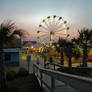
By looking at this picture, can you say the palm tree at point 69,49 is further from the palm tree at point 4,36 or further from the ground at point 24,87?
the palm tree at point 4,36

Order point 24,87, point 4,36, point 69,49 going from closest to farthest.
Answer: point 4,36 < point 24,87 < point 69,49

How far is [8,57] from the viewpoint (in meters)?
16.0

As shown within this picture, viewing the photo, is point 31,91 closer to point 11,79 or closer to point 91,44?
point 11,79

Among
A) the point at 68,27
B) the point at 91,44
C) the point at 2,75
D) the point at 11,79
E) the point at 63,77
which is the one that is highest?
the point at 68,27

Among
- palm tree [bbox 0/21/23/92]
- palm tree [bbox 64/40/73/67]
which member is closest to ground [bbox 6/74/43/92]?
palm tree [bbox 0/21/23/92]

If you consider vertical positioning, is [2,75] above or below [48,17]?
below

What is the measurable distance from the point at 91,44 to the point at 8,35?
7522 millimetres

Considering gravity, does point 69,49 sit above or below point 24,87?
above

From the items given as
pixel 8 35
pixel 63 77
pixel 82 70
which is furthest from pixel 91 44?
pixel 63 77

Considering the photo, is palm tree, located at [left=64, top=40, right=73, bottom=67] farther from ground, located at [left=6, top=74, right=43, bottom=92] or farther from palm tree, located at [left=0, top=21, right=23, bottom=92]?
palm tree, located at [left=0, top=21, right=23, bottom=92]

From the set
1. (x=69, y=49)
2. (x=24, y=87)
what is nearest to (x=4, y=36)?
(x=24, y=87)

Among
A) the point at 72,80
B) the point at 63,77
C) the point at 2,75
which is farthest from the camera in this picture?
the point at 2,75

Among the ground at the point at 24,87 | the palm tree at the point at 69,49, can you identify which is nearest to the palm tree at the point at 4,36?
the ground at the point at 24,87

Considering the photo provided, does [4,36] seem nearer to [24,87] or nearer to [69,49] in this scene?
[24,87]
